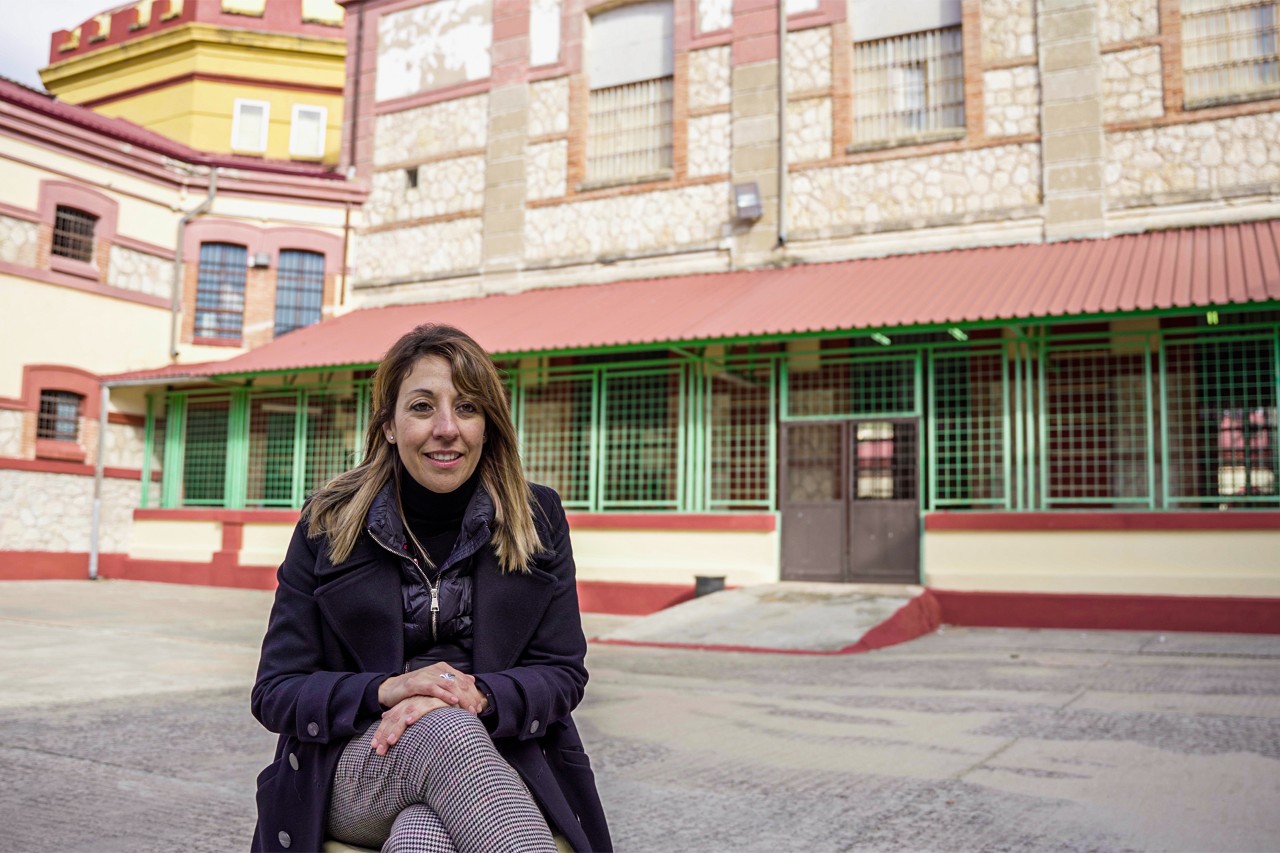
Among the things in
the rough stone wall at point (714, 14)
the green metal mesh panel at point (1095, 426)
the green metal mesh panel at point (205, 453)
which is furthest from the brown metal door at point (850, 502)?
the green metal mesh panel at point (205, 453)

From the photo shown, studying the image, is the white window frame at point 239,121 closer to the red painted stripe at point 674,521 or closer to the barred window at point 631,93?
the barred window at point 631,93

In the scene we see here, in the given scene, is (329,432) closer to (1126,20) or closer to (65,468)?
(65,468)

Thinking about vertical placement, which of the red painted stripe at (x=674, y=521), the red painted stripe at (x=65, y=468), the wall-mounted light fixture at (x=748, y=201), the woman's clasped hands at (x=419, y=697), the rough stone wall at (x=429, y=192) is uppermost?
the rough stone wall at (x=429, y=192)

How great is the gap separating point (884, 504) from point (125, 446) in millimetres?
12321

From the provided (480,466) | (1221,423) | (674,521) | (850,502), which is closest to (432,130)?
(674,521)

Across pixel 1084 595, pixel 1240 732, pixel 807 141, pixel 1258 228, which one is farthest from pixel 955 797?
pixel 807 141

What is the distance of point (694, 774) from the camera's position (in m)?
5.05

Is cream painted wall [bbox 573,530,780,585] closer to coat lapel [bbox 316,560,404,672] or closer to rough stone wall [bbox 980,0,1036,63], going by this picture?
rough stone wall [bbox 980,0,1036,63]

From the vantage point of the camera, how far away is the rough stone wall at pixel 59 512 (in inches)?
665

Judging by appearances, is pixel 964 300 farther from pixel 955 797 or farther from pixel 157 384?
pixel 157 384

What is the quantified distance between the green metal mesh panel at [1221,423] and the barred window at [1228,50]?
3239mm

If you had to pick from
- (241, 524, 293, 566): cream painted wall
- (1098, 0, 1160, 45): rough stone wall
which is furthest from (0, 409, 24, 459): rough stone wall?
(1098, 0, 1160, 45): rough stone wall

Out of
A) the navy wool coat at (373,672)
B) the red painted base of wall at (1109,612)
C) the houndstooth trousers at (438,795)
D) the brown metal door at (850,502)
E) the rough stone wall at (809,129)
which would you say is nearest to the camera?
the houndstooth trousers at (438,795)

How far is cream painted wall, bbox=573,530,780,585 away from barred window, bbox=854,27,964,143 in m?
5.71
